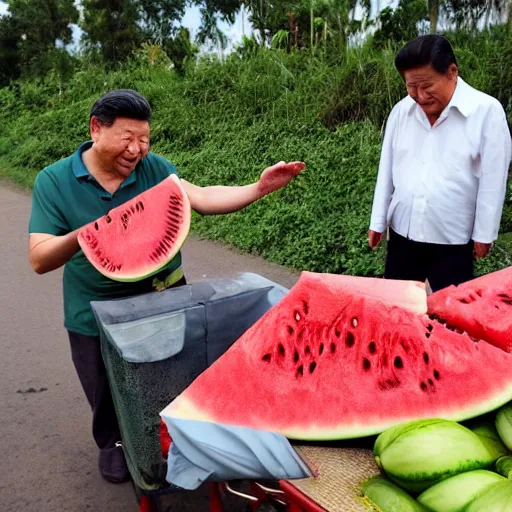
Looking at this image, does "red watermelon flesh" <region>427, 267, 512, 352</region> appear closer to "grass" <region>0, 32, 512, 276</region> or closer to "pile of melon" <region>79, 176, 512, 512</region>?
"pile of melon" <region>79, 176, 512, 512</region>

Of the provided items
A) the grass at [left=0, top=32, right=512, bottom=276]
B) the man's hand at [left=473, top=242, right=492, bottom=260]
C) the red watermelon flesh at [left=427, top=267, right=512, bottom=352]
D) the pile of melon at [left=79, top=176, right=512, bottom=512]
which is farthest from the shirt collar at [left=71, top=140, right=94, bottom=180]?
the grass at [left=0, top=32, right=512, bottom=276]

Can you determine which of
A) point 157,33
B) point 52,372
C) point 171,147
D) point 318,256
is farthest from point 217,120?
point 157,33

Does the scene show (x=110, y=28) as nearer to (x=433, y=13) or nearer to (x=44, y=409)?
(x=433, y=13)

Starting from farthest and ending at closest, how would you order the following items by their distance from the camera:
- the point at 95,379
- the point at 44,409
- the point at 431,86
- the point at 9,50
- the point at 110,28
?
the point at 9,50 → the point at 110,28 → the point at 44,409 → the point at 431,86 → the point at 95,379

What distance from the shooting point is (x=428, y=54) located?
9.51 ft

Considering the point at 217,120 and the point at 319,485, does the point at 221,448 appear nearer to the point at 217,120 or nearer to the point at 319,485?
the point at 319,485

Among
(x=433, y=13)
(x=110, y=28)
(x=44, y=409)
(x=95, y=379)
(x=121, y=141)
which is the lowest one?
(x=44, y=409)

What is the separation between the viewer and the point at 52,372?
14.5ft

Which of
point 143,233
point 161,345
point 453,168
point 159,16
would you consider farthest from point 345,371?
point 159,16

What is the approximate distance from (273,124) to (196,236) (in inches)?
120

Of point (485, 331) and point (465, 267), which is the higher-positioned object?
point (485, 331)

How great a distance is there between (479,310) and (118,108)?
152cm

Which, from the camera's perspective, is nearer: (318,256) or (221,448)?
(221,448)

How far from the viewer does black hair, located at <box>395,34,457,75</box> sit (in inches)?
114
